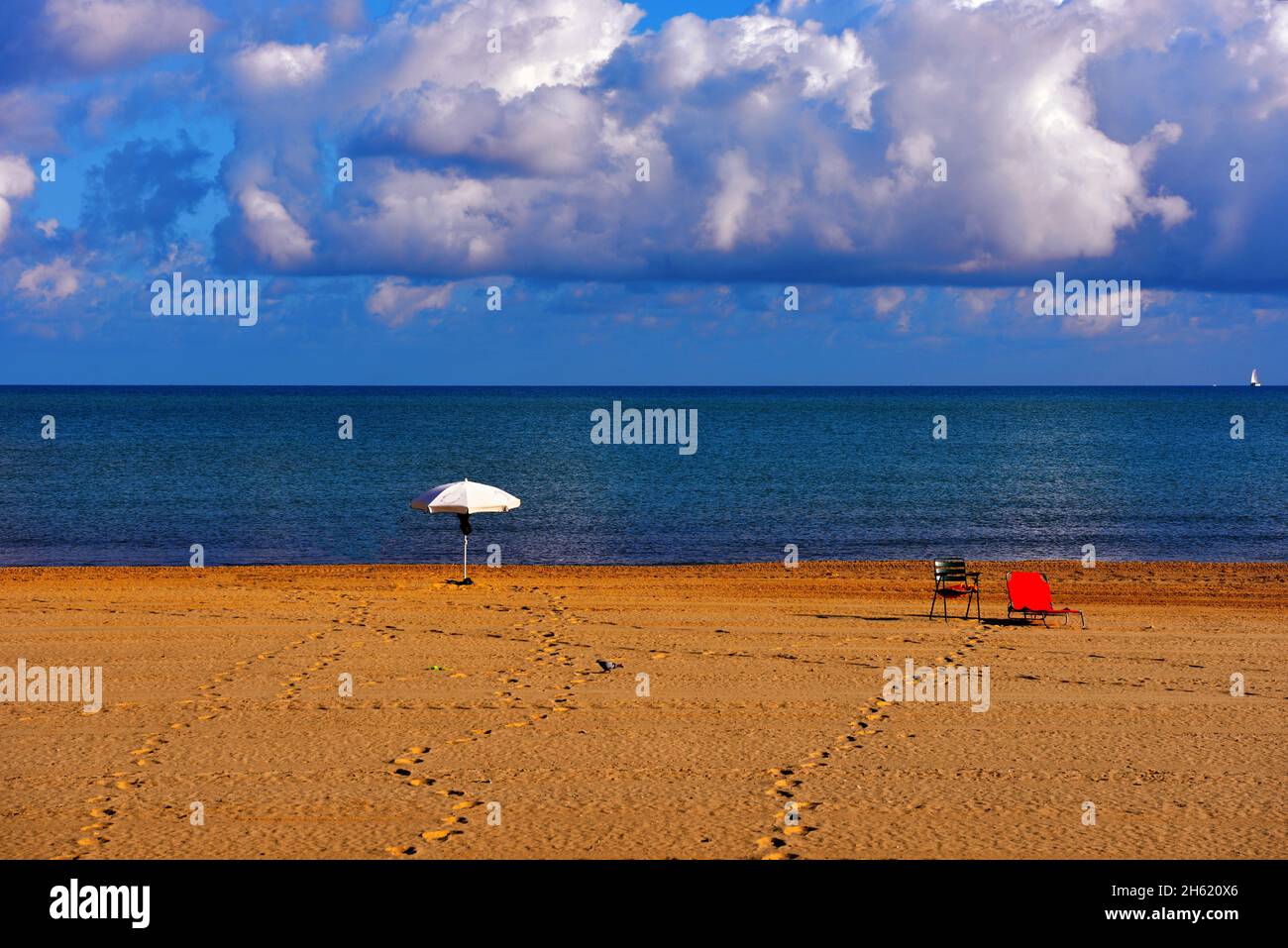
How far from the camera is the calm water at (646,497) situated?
32.6m

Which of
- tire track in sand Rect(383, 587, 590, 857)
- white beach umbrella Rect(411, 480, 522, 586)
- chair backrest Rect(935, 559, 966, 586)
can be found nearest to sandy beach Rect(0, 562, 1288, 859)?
tire track in sand Rect(383, 587, 590, 857)

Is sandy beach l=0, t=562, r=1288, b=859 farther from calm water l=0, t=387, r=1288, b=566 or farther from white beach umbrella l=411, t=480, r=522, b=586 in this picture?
calm water l=0, t=387, r=1288, b=566

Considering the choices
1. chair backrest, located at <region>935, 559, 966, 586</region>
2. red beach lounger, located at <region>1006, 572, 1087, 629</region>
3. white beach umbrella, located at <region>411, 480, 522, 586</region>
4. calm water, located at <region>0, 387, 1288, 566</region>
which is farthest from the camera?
calm water, located at <region>0, 387, 1288, 566</region>

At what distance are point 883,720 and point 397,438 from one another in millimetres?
84065

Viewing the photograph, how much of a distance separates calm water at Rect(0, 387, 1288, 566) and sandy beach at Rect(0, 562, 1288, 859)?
40.3 feet

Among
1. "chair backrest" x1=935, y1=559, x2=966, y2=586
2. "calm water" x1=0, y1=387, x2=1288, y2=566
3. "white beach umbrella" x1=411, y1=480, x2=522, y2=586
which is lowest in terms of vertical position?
"chair backrest" x1=935, y1=559, x2=966, y2=586

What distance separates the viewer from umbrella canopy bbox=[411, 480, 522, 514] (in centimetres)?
2148

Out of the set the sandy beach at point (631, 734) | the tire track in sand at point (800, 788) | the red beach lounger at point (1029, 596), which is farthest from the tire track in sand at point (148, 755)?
the red beach lounger at point (1029, 596)

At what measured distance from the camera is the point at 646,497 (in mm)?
47188

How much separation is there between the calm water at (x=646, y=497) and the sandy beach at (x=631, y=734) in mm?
12292

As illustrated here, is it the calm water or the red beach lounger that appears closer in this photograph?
the red beach lounger
